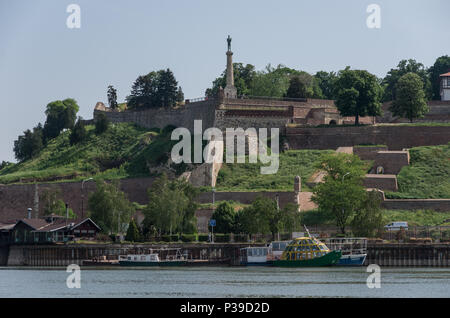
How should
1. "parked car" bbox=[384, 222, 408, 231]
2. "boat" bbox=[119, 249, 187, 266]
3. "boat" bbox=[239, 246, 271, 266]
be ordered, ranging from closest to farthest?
1. "boat" bbox=[239, 246, 271, 266]
2. "boat" bbox=[119, 249, 187, 266]
3. "parked car" bbox=[384, 222, 408, 231]

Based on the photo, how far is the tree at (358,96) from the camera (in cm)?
13275

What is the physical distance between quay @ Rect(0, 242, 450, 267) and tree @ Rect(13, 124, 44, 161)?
44222 mm

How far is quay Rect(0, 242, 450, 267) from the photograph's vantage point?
316 ft

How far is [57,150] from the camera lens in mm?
150375

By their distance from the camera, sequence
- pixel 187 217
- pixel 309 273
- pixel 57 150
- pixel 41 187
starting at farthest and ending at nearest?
pixel 57 150 → pixel 41 187 → pixel 187 217 → pixel 309 273

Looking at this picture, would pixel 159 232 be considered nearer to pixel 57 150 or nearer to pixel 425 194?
pixel 425 194

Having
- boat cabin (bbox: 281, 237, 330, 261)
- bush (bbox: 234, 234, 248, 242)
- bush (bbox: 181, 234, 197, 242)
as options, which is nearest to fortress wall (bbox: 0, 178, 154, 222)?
bush (bbox: 181, 234, 197, 242)

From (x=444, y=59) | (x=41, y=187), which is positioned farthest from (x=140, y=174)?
(x=444, y=59)

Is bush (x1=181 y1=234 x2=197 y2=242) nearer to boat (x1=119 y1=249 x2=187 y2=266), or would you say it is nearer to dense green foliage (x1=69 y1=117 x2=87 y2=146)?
boat (x1=119 y1=249 x2=187 y2=266)

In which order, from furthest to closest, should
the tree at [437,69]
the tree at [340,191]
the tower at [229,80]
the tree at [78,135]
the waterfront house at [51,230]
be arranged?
1. the tree at [437,69]
2. the tree at [78,135]
3. the tower at [229,80]
4. the waterfront house at [51,230]
5. the tree at [340,191]

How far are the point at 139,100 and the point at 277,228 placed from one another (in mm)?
58480

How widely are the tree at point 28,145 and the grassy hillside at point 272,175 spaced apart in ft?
133

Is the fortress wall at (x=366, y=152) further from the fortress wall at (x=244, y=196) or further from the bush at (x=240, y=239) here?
the bush at (x=240, y=239)

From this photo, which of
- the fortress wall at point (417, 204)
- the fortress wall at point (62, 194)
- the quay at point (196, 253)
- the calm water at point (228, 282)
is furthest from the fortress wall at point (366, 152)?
the calm water at point (228, 282)
